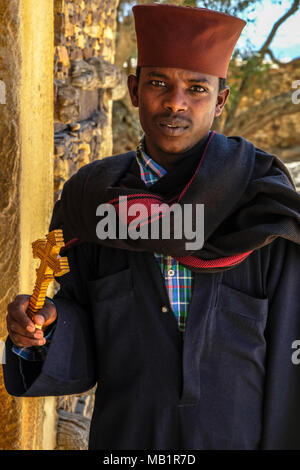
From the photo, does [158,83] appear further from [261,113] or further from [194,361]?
[261,113]

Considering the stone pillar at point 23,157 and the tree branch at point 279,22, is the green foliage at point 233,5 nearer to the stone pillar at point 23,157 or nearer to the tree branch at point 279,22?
the tree branch at point 279,22

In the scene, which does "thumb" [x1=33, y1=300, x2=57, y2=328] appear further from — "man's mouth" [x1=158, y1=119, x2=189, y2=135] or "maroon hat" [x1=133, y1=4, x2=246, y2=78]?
"maroon hat" [x1=133, y1=4, x2=246, y2=78]

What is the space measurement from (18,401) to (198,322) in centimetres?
90

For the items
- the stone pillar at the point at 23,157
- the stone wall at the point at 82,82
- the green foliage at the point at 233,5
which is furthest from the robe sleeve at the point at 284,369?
the green foliage at the point at 233,5

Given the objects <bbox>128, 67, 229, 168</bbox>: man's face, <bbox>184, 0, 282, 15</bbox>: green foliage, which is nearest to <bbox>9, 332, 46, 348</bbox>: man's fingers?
<bbox>128, 67, 229, 168</bbox>: man's face

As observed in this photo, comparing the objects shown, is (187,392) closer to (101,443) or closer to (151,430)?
(151,430)

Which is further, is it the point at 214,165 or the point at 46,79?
the point at 46,79

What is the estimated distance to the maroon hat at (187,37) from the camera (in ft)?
5.89

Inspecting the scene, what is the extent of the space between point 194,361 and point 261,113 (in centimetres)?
632

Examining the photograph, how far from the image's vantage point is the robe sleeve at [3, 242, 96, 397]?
1.80m

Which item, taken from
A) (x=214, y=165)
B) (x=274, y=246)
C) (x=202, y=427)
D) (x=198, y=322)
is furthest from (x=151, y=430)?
(x=214, y=165)

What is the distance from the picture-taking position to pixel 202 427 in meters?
1.76

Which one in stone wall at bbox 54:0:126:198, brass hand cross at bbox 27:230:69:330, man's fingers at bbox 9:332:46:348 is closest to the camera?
brass hand cross at bbox 27:230:69:330
